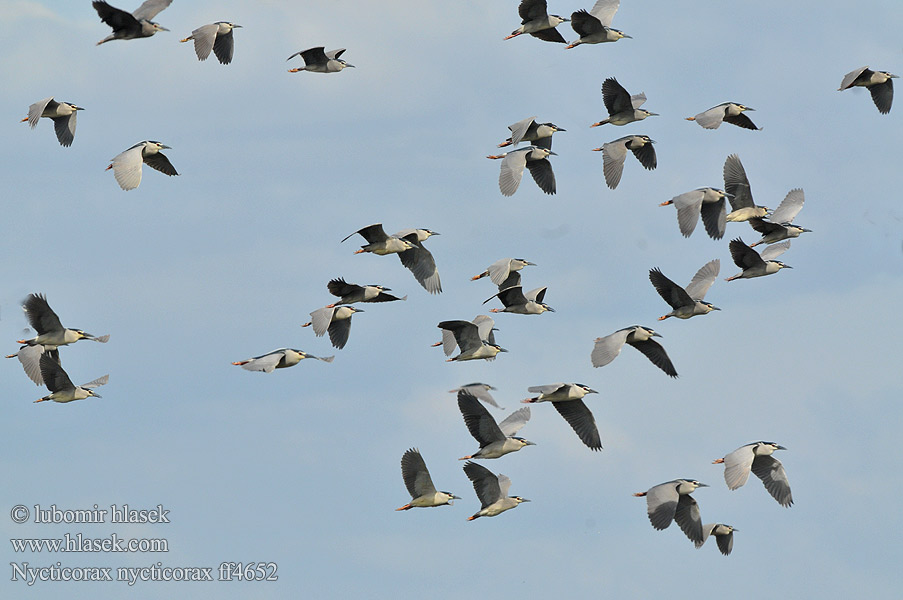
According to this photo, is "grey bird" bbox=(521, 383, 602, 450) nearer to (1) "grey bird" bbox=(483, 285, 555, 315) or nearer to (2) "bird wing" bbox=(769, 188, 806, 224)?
(1) "grey bird" bbox=(483, 285, 555, 315)

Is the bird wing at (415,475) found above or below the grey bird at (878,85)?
below

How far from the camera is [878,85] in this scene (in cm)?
4247

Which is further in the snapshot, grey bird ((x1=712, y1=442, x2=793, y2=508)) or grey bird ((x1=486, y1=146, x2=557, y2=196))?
grey bird ((x1=486, y1=146, x2=557, y2=196))

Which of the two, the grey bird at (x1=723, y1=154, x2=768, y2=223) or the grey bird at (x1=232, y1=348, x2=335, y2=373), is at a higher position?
the grey bird at (x1=723, y1=154, x2=768, y2=223)

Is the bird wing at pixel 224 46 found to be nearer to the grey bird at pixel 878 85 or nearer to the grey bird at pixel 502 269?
the grey bird at pixel 502 269

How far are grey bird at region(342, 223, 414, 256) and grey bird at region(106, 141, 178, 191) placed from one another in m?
5.62

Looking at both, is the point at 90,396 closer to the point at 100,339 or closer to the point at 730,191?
the point at 100,339

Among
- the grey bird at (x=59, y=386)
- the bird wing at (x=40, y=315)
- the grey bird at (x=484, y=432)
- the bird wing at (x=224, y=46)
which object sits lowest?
the grey bird at (x=484, y=432)

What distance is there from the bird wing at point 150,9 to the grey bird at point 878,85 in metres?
19.2

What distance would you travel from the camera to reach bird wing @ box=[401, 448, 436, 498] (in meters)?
35.9

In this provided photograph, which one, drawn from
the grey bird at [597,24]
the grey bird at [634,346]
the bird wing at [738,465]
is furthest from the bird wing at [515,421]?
the grey bird at [597,24]

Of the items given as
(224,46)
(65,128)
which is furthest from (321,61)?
(65,128)

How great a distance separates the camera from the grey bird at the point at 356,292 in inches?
1510

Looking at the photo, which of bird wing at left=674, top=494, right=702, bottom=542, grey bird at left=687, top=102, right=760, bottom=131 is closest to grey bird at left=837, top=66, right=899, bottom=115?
grey bird at left=687, top=102, right=760, bottom=131
